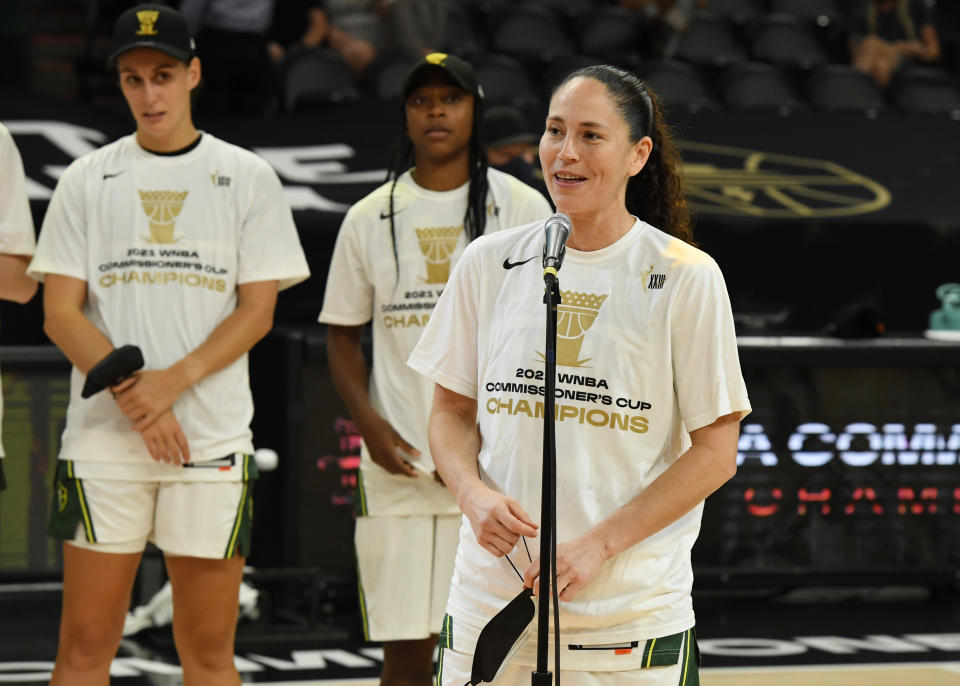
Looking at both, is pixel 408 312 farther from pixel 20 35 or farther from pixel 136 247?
pixel 20 35

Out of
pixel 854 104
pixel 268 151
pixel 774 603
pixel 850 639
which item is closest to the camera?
pixel 850 639

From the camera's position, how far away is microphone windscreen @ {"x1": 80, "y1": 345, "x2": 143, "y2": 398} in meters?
3.85

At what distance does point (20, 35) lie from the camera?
954cm

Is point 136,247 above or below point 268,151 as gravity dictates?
below

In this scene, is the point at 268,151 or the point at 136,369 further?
the point at 268,151

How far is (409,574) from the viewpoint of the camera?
426 cm

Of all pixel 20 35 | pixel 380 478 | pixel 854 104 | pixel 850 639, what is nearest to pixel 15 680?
pixel 380 478

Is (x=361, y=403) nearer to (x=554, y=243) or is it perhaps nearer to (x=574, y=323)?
(x=574, y=323)

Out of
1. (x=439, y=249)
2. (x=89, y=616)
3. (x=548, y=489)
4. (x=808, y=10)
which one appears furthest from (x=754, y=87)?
(x=548, y=489)

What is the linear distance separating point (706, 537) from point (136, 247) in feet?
10.9

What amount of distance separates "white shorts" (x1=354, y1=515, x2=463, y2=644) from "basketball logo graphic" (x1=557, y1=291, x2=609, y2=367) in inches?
62.8

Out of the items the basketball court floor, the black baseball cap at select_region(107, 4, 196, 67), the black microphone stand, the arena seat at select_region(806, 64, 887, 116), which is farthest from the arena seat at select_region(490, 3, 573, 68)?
the black microphone stand

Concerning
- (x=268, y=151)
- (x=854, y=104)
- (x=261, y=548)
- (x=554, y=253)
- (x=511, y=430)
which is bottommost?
(x=261, y=548)

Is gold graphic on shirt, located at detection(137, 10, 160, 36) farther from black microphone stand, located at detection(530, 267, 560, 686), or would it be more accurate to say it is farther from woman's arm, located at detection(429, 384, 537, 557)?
black microphone stand, located at detection(530, 267, 560, 686)
